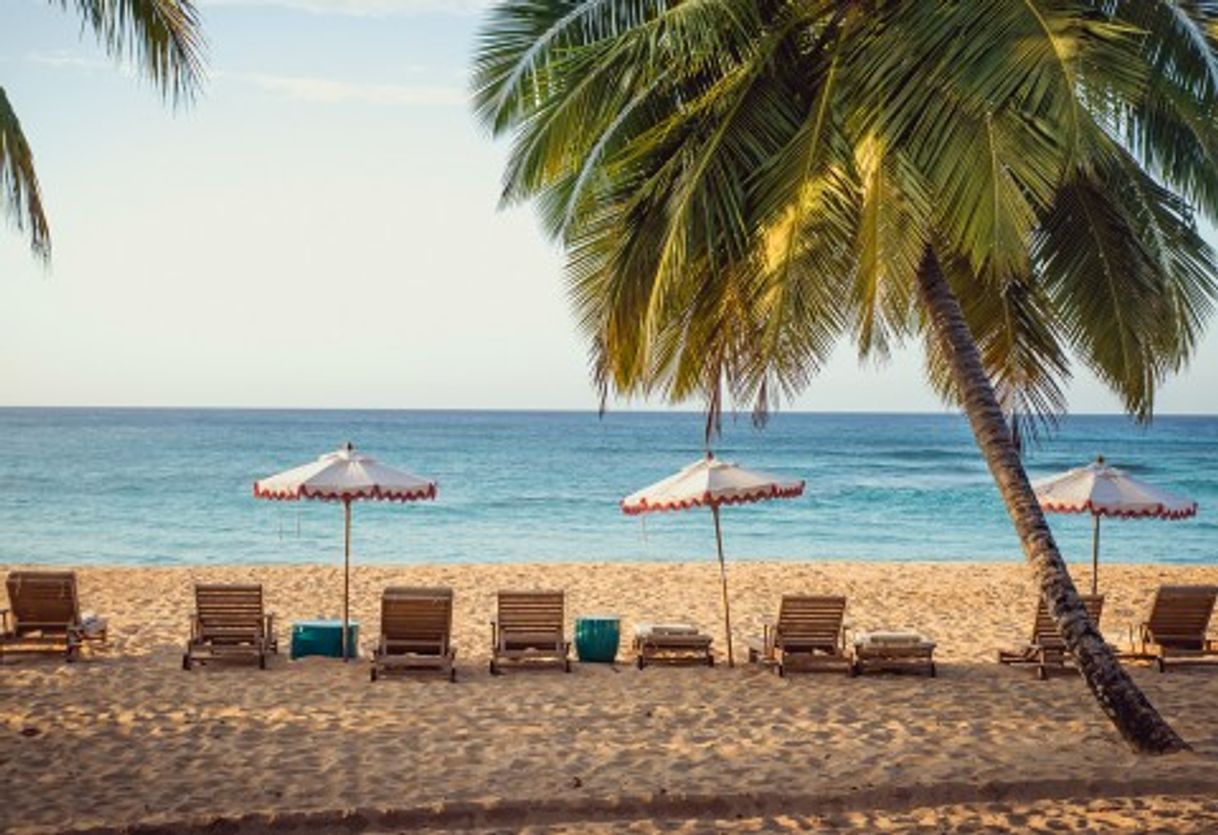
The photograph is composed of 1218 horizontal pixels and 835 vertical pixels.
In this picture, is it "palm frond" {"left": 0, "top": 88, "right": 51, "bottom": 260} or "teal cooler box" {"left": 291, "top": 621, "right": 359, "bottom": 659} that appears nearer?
"palm frond" {"left": 0, "top": 88, "right": 51, "bottom": 260}

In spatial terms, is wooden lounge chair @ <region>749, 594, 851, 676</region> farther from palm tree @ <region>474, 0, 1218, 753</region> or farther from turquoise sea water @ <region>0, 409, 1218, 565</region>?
turquoise sea water @ <region>0, 409, 1218, 565</region>

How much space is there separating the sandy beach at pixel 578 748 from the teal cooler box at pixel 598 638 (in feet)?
0.64

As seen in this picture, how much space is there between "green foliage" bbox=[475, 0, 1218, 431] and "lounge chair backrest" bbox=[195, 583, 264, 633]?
4448 mm

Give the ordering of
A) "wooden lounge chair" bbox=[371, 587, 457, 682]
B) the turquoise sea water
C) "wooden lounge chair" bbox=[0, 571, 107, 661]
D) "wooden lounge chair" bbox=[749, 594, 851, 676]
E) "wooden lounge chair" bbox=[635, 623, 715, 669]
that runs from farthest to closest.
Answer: the turquoise sea water, "wooden lounge chair" bbox=[635, 623, 715, 669], "wooden lounge chair" bbox=[0, 571, 107, 661], "wooden lounge chair" bbox=[749, 594, 851, 676], "wooden lounge chair" bbox=[371, 587, 457, 682]

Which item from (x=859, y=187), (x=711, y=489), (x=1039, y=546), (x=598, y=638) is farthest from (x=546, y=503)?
(x=859, y=187)

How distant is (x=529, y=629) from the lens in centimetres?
1169

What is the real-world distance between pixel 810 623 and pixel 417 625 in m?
3.50

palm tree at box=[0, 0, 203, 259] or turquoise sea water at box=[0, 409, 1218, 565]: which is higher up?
palm tree at box=[0, 0, 203, 259]

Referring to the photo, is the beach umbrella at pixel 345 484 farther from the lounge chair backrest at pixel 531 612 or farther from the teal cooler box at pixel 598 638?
the teal cooler box at pixel 598 638

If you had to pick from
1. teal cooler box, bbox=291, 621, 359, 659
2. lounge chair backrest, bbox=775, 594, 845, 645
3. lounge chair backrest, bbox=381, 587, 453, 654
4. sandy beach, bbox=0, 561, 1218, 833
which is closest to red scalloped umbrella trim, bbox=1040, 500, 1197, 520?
sandy beach, bbox=0, 561, 1218, 833

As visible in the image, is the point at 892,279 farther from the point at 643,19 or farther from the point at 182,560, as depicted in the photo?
the point at 182,560

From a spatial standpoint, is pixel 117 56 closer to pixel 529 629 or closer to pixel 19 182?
pixel 19 182

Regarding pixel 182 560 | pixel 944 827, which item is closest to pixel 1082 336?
pixel 944 827

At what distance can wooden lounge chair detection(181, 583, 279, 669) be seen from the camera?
11484 mm
